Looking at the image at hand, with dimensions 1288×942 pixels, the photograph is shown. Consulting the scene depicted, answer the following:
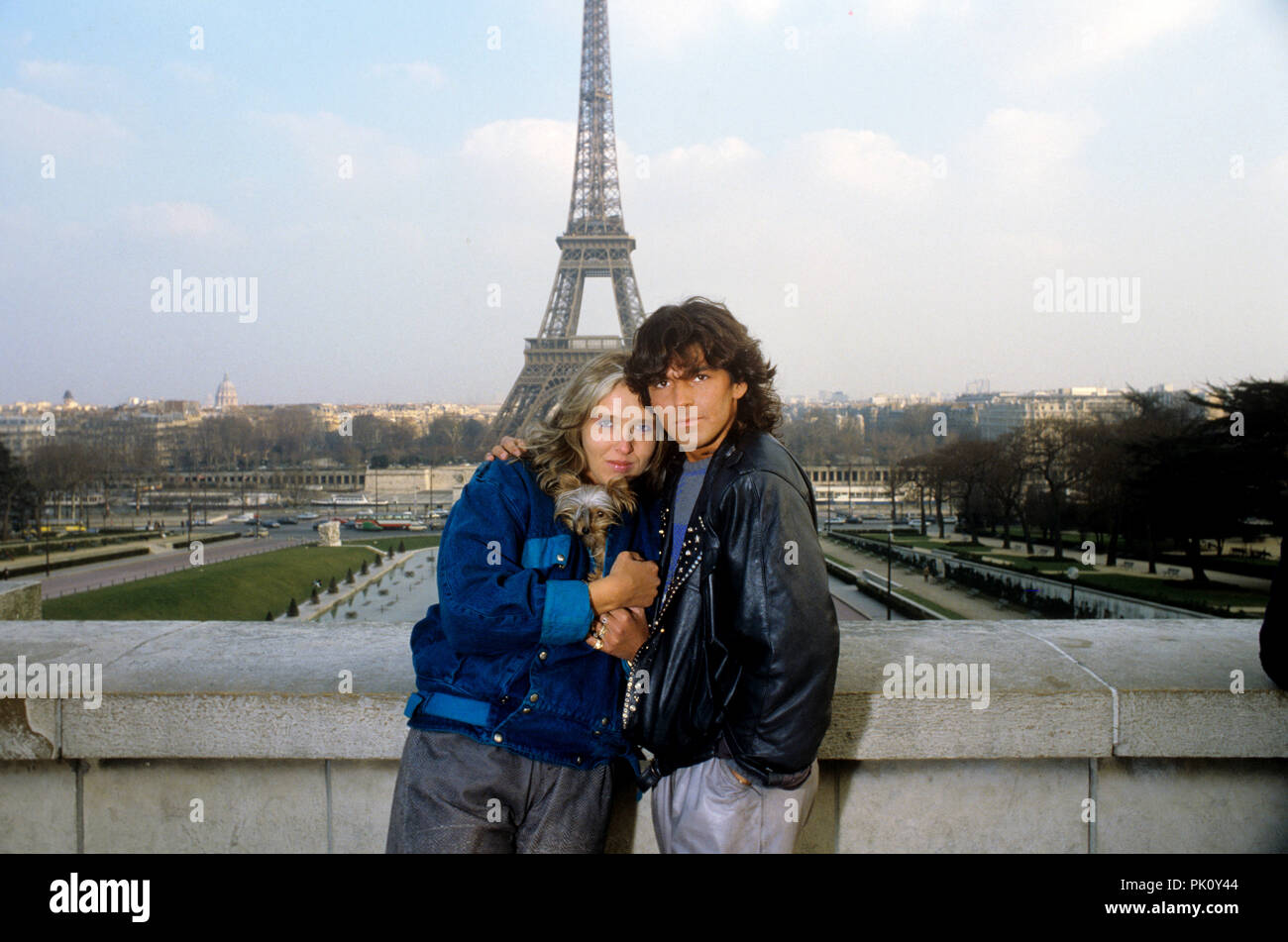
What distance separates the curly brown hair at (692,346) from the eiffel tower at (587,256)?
1573 inches

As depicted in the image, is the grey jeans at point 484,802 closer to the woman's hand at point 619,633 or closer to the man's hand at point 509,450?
the woman's hand at point 619,633

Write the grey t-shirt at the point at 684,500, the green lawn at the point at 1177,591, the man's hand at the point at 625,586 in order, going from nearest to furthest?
the man's hand at the point at 625,586, the grey t-shirt at the point at 684,500, the green lawn at the point at 1177,591

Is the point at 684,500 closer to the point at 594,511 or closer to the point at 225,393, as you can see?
the point at 594,511

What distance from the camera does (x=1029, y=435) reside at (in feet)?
124

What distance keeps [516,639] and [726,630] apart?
367 mm

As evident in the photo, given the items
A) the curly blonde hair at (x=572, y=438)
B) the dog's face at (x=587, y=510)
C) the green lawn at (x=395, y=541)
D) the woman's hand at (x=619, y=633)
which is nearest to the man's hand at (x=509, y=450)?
the curly blonde hair at (x=572, y=438)

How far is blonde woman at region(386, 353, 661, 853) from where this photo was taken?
151 cm

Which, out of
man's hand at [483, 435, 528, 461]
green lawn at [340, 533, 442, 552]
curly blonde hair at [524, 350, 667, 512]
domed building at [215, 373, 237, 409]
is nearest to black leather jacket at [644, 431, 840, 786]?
curly blonde hair at [524, 350, 667, 512]

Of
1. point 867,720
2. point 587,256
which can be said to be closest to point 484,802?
point 867,720

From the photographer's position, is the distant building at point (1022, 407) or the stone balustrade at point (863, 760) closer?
the stone balustrade at point (863, 760)

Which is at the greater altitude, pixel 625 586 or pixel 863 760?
pixel 625 586

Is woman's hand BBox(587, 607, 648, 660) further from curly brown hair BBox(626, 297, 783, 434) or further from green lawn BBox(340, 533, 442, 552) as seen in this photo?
green lawn BBox(340, 533, 442, 552)

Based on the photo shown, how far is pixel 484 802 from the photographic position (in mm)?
1515

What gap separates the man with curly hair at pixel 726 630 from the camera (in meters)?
1.42
